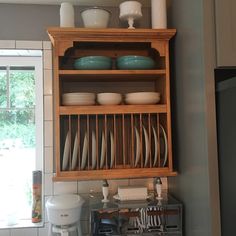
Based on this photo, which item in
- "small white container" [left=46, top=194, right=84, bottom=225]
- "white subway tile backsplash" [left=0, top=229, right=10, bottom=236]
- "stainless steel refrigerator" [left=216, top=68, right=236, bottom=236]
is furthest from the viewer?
"white subway tile backsplash" [left=0, top=229, right=10, bottom=236]

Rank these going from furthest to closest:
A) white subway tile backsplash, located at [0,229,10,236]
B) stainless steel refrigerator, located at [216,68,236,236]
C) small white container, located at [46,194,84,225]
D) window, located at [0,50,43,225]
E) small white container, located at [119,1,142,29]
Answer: window, located at [0,50,43,225] < white subway tile backsplash, located at [0,229,10,236] < small white container, located at [119,1,142,29] < small white container, located at [46,194,84,225] < stainless steel refrigerator, located at [216,68,236,236]

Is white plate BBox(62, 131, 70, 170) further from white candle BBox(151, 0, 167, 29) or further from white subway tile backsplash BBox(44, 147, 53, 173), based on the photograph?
white candle BBox(151, 0, 167, 29)

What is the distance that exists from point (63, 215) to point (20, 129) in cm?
68

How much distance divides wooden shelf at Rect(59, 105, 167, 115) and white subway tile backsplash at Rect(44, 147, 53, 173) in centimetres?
33

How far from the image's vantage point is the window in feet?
5.74

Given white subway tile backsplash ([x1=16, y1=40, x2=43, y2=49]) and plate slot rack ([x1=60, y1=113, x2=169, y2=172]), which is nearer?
plate slot rack ([x1=60, y1=113, x2=169, y2=172])

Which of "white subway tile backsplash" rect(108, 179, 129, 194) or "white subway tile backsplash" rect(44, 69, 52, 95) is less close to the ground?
"white subway tile backsplash" rect(44, 69, 52, 95)

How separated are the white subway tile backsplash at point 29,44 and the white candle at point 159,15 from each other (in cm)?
66

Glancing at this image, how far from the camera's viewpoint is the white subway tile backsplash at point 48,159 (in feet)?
5.26

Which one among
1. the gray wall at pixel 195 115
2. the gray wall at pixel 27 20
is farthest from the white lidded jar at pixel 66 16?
the gray wall at pixel 195 115

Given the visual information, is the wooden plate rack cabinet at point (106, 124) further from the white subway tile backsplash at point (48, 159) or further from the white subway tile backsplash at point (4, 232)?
the white subway tile backsplash at point (4, 232)

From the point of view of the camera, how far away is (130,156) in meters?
1.52

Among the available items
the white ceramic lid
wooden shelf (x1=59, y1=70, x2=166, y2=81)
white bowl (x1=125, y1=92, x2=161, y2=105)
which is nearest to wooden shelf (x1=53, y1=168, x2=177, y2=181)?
the white ceramic lid

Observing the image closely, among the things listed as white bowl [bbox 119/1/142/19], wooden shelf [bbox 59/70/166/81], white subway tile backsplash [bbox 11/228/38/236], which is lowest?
white subway tile backsplash [bbox 11/228/38/236]
